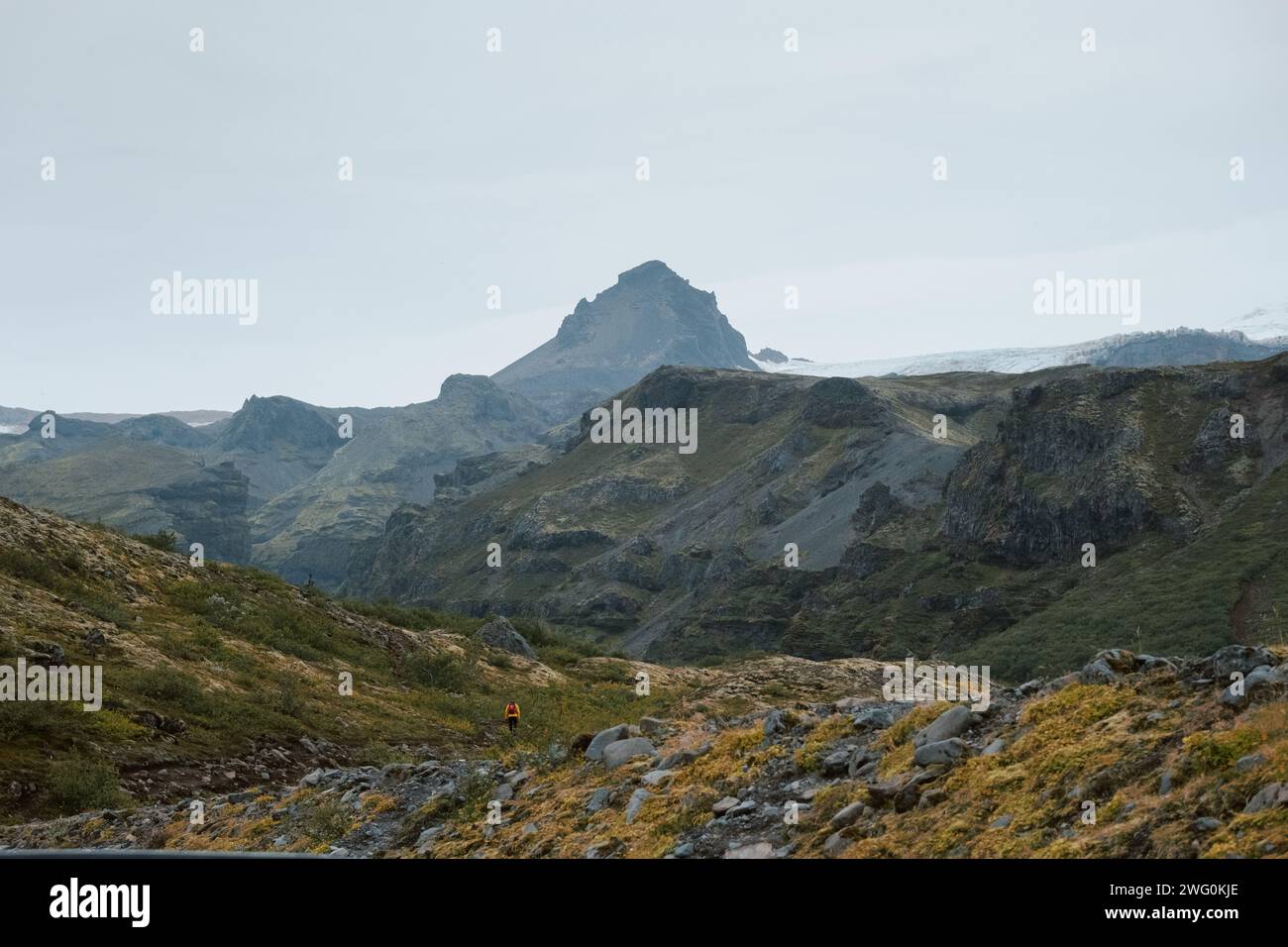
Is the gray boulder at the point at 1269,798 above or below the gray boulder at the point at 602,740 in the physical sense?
above

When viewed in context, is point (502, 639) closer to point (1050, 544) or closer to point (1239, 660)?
point (1239, 660)

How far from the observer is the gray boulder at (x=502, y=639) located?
62947 mm

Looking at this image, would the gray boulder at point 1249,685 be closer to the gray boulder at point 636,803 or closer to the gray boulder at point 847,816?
the gray boulder at point 847,816

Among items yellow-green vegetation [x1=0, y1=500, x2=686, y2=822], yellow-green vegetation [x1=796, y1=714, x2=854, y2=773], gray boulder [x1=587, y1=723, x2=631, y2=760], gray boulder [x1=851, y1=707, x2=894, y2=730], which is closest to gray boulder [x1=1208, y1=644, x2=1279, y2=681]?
gray boulder [x1=851, y1=707, x2=894, y2=730]

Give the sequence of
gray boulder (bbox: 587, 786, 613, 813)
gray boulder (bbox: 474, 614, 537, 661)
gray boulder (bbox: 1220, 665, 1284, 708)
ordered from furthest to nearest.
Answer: gray boulder (bbox: 474, 614, 537, 661), gray boulder (bbox: 587, 786, 613, 813), gray boulder (bbox: 1220, 665, 1284, 708)

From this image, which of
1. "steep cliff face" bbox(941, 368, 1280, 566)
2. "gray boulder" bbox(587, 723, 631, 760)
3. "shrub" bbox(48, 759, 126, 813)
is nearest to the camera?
"gray boulder" bbox(587, 723, 631, 760)

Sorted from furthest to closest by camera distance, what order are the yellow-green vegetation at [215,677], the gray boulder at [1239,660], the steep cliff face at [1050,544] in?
the steep cliff face at [1050,544] < the yellow-green vegetation at [215,677] < the gray boulder at [1239,660]

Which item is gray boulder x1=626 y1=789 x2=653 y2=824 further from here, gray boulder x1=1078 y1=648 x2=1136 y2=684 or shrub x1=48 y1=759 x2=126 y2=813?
shrub x1=48 y1=759 x2=126 y2=813

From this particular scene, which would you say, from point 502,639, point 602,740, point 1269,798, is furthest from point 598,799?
point 502,639

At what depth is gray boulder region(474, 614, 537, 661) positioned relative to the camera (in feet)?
207

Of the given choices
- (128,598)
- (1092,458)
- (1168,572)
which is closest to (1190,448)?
(1092,458)

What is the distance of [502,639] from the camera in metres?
64.2

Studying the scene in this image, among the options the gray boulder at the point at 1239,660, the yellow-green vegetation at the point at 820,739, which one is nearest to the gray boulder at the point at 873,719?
the yellow-green vegetation at the point at 820,739
